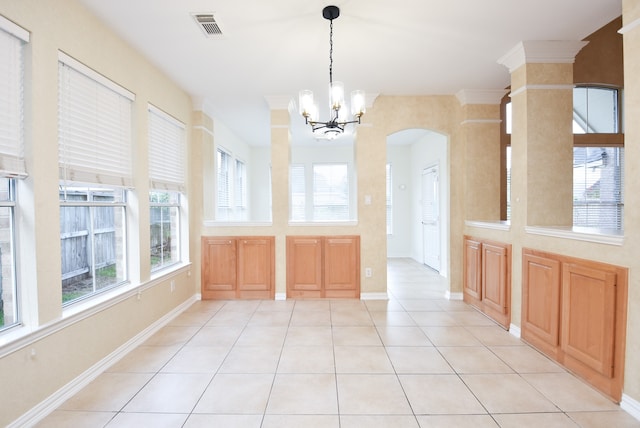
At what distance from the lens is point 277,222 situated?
4547mm

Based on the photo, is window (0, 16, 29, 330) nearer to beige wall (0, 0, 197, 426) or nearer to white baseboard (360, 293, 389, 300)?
beige wall (0, 0, 197, 426)

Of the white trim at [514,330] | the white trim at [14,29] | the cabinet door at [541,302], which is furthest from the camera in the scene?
the white trim at [514,330]

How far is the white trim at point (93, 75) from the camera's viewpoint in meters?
2.29

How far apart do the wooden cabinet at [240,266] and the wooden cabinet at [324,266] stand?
0.30 m

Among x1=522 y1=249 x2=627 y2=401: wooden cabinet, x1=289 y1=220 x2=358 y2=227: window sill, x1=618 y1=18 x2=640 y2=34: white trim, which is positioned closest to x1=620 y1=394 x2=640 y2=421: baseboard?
x1=522 y1=249 x2=627 y2=401: wooden cabinet

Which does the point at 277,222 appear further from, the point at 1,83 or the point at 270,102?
the point at 1,83

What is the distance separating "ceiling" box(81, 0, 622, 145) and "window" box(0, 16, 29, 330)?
78 cm

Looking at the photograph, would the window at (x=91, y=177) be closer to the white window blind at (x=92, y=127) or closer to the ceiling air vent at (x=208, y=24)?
Result: the white window blind at (x=92, y=127)

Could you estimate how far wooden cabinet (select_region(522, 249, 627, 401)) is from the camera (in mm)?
2125

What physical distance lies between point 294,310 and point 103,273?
6.96 ft

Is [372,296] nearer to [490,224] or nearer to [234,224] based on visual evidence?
[490,224]

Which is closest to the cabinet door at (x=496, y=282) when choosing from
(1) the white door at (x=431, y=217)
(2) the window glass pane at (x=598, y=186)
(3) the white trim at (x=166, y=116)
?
(2) the window glass pane at (x=598, y=186)

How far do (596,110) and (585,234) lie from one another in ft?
10.6

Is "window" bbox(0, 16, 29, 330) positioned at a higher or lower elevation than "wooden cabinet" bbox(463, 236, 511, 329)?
higher
